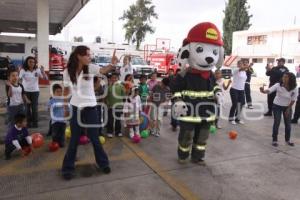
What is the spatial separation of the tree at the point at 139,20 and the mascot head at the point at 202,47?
40.5 m

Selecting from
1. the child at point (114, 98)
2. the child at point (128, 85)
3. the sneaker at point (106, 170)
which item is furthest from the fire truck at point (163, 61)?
the sneaker at point (106, 170)

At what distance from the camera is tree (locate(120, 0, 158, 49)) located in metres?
44.5

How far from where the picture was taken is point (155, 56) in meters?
26.4

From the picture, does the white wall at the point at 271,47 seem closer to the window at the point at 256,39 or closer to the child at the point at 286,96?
the window at the point at 256,39

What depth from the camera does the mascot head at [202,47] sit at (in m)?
4.69

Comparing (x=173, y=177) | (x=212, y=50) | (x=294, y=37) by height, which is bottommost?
(x=173, y=177)

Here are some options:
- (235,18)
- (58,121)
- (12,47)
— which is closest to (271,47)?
(235,18)

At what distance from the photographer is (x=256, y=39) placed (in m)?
38.5

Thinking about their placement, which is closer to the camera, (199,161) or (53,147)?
(199,161)

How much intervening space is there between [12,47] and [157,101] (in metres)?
18.4

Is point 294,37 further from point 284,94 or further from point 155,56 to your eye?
point 284,94

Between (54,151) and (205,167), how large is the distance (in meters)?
2.63

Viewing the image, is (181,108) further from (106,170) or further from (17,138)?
(17,138)

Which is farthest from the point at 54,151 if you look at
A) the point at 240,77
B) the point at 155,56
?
the point at 155,56
